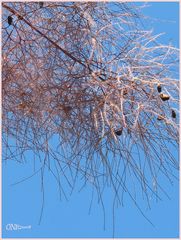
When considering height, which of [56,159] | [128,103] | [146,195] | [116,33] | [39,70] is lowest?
[146,195]

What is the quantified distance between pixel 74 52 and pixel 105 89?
0.72 ft

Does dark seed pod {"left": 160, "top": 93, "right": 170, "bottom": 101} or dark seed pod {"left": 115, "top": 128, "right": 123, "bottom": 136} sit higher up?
dark seed pod {"left": 160, "top": 93, "right": 170, "bottom": 101}

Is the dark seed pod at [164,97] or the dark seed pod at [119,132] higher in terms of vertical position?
the dark seed pod at [164,97]

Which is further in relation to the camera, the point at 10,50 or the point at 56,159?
the point at 10,50

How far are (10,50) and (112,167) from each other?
0.55 metres

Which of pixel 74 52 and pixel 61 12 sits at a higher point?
pixel 61 12

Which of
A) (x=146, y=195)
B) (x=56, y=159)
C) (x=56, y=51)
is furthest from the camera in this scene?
(x=56, y=51)

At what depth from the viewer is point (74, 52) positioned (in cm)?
165

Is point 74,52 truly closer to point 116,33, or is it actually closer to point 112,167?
point 116,33

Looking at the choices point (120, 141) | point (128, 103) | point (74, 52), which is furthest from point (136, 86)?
point (74, 52)

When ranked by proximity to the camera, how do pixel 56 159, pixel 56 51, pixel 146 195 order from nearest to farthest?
pixel 146 195
pixel 56 159
pixel 56 51

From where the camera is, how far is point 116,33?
1680 millimetres

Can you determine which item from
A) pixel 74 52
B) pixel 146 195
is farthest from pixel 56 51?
pixel 146 195

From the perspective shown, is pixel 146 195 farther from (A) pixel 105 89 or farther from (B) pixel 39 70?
(B) pixel 39 70
